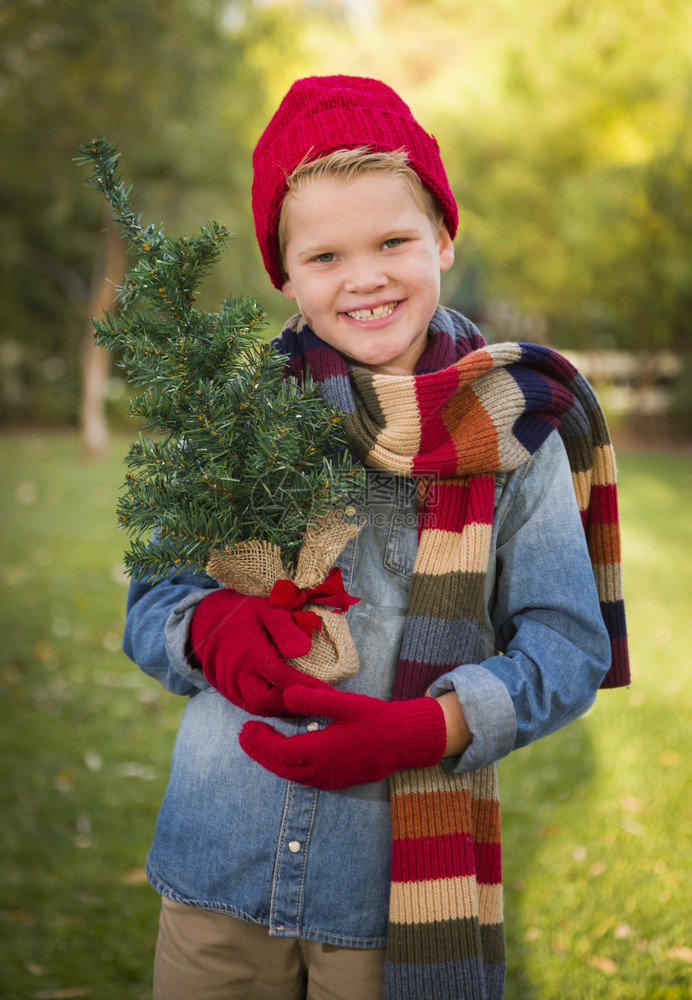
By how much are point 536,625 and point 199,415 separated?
0.70 meters

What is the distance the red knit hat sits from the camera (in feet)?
4.71

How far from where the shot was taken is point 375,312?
59.8 inches

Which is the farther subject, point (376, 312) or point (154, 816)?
point (154, 816)

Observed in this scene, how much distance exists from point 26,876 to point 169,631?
102 inches

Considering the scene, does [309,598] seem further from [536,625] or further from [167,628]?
[536,625]

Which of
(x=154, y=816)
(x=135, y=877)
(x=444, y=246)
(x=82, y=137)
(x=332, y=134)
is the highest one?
(x=82, y=137)

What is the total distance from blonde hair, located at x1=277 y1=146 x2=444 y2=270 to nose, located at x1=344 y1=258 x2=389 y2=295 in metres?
0.15

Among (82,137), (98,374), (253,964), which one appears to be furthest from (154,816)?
(98,374)

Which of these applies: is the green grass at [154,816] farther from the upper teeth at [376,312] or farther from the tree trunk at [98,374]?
the tree trunk at [98,374]

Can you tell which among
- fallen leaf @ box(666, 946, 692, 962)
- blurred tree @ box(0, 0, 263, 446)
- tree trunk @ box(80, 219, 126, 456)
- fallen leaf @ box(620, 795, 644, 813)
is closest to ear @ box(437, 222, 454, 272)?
fallen leaf @ box(666, 946, 692, 962)

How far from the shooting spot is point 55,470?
480 inches

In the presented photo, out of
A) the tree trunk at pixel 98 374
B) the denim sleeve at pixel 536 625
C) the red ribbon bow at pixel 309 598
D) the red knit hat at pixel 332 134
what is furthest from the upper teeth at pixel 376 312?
the tree trunk at pixel 98 374

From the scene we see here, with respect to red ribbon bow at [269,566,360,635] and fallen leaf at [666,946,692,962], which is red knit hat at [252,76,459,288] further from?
fallen leaf at [666,946,692,962]

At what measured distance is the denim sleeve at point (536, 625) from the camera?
1.34 m
